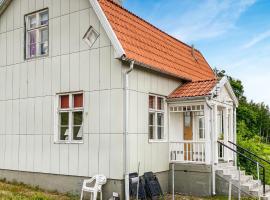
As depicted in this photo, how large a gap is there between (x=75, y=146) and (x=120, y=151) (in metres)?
1.94

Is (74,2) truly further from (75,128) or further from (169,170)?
(169,170)

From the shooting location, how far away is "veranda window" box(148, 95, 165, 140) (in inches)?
539

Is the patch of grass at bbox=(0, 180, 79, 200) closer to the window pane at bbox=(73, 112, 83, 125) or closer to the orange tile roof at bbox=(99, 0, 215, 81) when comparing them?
the window pane at bbox=(73, 112, 83, 125)

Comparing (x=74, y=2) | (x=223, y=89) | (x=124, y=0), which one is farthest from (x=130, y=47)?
(x=124, y=0)

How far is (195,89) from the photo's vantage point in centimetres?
1423

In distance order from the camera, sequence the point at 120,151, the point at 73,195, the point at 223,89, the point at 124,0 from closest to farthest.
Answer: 1. the point at 120,151
2. the point at 73,195
3. the point at 223,89
4. the point at 124,0

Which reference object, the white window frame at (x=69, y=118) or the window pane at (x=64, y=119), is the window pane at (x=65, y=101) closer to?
the white window frame at (x=69, y=118)

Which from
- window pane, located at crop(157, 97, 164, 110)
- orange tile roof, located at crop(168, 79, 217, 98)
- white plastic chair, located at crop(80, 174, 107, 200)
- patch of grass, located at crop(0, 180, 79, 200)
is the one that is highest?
orange tile roof, located at crop(168, 79, 217, 98)

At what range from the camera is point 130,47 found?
12570 mm

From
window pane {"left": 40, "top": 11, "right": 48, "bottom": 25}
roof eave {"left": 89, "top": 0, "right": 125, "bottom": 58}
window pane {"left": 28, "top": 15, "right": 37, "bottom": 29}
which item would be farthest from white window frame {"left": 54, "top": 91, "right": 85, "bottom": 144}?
window pane {"left": 28, "top": 15, "right": 37, "bottom": 29}

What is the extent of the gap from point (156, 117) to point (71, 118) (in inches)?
123

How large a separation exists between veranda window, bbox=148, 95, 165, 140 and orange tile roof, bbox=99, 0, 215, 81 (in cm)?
115

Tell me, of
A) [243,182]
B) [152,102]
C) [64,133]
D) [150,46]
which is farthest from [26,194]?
[243,182]

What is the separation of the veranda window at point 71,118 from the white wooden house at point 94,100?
0.04 metres
